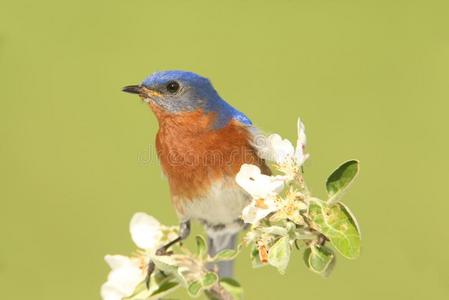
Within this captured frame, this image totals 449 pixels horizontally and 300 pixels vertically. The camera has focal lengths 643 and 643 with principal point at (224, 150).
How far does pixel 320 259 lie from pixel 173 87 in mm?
1009

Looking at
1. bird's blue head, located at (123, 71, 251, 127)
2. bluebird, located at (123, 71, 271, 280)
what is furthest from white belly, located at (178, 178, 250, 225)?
bird's blue head, located at (123, 71, 251, 127)

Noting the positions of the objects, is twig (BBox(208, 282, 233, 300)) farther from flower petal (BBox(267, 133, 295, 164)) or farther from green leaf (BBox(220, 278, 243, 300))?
flower petal (BBox(267, 133, 295, 164))

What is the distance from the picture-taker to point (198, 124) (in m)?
2.50

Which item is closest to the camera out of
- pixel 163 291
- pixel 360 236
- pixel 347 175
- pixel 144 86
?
pixel 360 236

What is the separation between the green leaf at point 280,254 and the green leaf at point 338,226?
98 millimetres

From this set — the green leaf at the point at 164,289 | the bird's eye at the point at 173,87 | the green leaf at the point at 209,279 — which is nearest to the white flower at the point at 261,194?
the green leaf at the point at 209,279

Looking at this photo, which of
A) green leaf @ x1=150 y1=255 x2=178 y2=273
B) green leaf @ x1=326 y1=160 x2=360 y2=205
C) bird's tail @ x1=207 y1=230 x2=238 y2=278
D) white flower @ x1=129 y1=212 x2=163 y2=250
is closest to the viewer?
green leaf @ x1=326 y1=160 x2=360 y2=205

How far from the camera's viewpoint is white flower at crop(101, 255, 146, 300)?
2084mm

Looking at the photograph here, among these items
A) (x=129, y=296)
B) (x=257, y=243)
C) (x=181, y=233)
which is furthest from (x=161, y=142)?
(x=257, y=243)

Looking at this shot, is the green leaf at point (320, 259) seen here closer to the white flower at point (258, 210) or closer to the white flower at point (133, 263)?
the white flower at point (258, 210)

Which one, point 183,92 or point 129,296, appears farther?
point 183,92

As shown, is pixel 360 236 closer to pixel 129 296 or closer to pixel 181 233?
pixel 129 296

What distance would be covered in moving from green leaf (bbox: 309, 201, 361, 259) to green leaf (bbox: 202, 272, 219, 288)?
416 millimetres

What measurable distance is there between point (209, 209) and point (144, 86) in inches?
21.3
